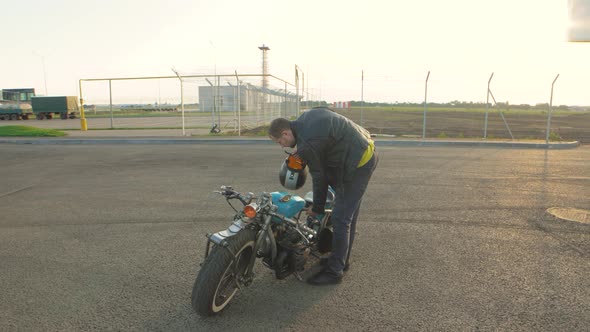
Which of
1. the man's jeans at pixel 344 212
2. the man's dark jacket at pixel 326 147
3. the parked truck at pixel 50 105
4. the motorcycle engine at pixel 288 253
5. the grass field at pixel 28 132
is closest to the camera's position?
the man's dark jacket at pixel 326 147

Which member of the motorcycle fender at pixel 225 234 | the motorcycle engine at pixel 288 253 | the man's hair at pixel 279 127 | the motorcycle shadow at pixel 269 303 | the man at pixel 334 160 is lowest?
the motorcycle shadow at pixel 269 303

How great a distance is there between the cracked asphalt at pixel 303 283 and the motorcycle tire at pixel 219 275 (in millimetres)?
137

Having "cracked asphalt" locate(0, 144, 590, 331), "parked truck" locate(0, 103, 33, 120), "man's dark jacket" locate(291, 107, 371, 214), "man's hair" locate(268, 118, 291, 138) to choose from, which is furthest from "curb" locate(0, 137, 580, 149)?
"parked truck" locate(0, 103, 33, 120)

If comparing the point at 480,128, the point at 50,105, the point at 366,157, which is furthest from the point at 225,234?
the point at 50,105

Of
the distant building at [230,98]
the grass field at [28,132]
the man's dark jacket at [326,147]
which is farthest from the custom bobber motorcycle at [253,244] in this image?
the grass field at [28,132]

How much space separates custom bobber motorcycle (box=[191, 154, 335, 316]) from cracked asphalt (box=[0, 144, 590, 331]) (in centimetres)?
21

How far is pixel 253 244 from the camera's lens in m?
3.29

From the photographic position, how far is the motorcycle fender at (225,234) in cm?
306

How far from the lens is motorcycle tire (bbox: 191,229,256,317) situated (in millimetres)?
2994

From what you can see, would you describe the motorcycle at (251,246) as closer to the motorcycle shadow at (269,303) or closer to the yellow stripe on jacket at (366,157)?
the motorcycle shadow at (269,303)

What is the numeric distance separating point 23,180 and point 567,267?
387 inches

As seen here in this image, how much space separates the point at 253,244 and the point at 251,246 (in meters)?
0.02

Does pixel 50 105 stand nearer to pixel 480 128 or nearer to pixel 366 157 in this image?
pixel 480 128

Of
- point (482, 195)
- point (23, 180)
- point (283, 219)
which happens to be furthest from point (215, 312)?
point (23, 180)
